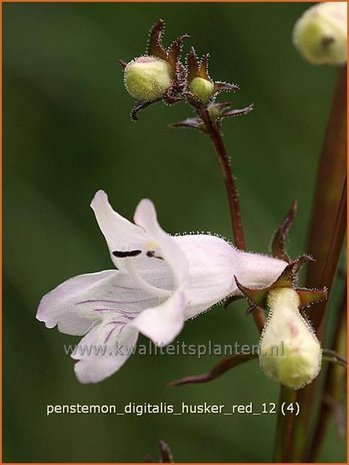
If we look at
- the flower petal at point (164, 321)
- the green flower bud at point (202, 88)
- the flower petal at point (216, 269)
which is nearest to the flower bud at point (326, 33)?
the green flower bud at point (202, 88)

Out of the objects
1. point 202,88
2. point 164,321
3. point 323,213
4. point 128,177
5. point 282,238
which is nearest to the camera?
point 164,321

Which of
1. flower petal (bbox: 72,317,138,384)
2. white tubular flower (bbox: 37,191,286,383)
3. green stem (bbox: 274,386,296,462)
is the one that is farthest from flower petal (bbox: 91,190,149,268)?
green stem (bbox: 274,386,296,462)

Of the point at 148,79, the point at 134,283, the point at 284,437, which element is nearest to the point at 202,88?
the point at 148,79


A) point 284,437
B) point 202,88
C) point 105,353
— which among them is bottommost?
point 284,437

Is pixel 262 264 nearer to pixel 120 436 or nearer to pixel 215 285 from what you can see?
pixel 215 285

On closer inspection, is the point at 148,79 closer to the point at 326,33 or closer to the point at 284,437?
the point at 326,33

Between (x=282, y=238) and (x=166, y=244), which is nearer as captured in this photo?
(x=166, y=244)

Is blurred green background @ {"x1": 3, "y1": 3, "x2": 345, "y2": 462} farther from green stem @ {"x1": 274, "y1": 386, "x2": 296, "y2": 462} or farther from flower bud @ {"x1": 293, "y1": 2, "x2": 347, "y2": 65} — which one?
flower bud @ {"x1": 293, "y1": 2, "x2": 347, "y2": 65}

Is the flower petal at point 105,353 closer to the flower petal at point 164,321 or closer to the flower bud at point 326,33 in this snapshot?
the flower petal at point 164,321
